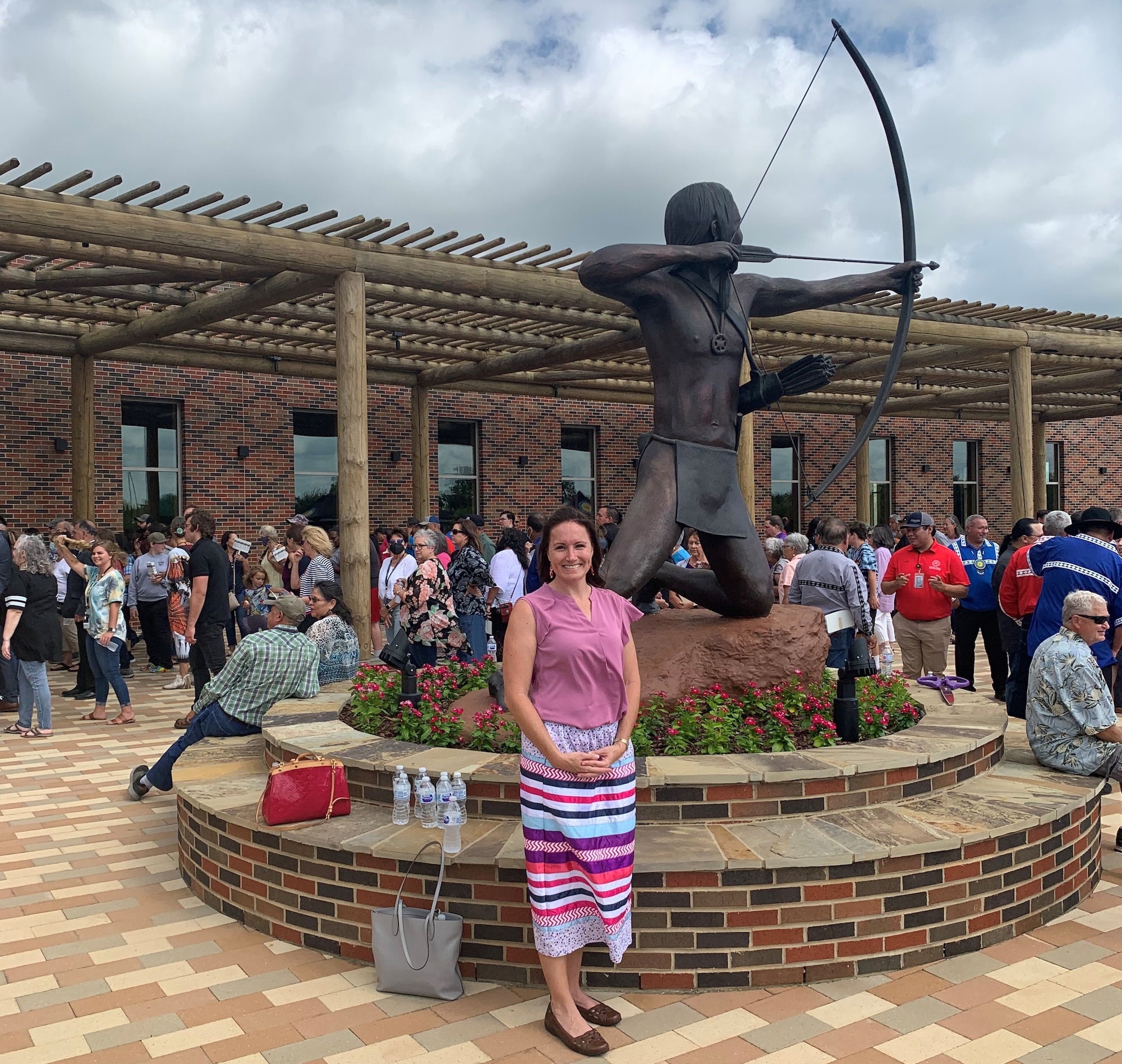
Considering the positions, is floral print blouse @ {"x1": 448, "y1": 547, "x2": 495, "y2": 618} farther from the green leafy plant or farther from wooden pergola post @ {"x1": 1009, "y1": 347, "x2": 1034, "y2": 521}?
wooden pergola post @ {"x1": 1009, "y1": 347, "x2": 1034, "y2": 521}

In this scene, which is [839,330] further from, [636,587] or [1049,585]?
[636,587]

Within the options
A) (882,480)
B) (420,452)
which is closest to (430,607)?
(420,452)

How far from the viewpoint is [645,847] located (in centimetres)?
379

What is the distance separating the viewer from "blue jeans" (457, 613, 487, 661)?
9008 millimetres

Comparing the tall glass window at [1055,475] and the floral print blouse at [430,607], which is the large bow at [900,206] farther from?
the tall glass window at [1055,475]

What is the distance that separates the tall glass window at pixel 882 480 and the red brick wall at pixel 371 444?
0.20 metres

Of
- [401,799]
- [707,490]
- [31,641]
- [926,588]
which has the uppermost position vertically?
[707,490]

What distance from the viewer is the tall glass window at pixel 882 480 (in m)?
25.4

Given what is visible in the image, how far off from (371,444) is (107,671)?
33.2ft

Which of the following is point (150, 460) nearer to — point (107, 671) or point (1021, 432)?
point (107, 671)

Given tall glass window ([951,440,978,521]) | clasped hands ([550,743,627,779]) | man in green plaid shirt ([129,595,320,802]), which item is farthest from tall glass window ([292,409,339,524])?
clasped hands ([550,743,627,779])

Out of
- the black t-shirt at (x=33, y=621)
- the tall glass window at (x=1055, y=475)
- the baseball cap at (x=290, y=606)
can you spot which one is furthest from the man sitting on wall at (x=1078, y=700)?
the tall glass window at (x=1055, y=475)

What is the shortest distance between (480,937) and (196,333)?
511 inches

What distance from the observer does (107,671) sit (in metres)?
8.82
